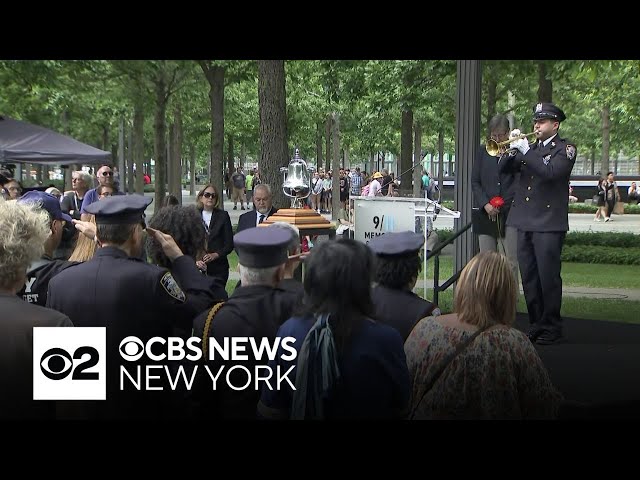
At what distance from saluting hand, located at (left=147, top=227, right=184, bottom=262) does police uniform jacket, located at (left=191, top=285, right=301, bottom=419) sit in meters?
0.77

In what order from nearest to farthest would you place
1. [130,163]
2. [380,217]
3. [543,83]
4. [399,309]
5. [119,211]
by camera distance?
[119,211], [399,309], [380,217], [543,83], [130,163]

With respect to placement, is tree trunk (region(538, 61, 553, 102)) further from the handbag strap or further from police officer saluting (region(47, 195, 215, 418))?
the handbag strap

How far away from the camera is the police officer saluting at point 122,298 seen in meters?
3.87

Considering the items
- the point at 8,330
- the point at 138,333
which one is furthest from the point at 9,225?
the point at 138,333

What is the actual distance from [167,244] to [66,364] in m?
0.92

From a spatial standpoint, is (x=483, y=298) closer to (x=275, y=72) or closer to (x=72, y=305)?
(x=72, y=305)

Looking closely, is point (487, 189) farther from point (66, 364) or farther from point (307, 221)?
point (66, 364)

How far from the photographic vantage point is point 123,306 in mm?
3861

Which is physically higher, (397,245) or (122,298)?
(397,245)

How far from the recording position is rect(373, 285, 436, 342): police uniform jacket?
13.6ft

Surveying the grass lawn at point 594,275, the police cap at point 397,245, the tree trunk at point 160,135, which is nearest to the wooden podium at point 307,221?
the police cap at point 397,245

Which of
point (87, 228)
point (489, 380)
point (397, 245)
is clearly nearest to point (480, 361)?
point (489, 380)

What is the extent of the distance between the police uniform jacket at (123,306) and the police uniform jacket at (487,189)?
17.3ft
